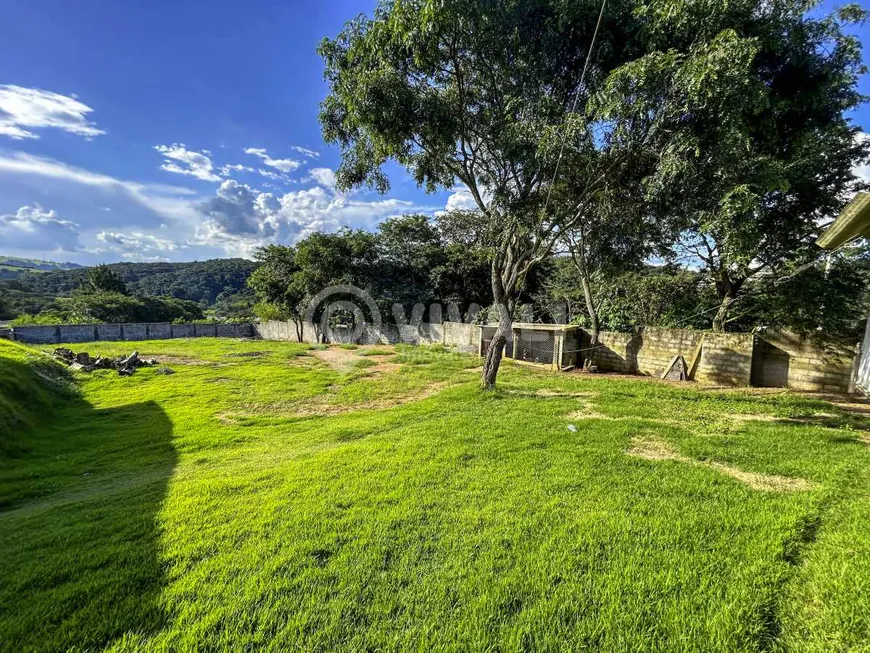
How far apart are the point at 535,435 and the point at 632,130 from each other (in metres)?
4.93

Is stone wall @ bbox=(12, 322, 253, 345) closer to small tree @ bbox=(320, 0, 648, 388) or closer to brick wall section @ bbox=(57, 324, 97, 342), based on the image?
brick wall section @ bbox=(57, 324, 97, 342)

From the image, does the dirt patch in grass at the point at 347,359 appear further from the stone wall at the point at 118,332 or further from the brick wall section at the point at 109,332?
the brick wall section at the point at 109,332

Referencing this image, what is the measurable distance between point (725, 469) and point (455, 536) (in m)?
2.89

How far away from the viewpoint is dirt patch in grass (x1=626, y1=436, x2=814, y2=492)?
3.07m

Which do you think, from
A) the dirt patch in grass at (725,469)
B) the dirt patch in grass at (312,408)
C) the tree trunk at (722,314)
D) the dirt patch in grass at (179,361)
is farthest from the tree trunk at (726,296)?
the dirt patch in grass at (179,361)

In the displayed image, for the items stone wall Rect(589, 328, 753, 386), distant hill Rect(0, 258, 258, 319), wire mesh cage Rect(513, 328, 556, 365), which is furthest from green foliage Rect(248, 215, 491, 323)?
distant hill Rect(0, 258, 258, 319)

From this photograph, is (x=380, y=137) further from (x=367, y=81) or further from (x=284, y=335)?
(x=284, y=335)


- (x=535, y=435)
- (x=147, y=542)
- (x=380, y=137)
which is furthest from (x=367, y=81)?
(x=147, y=542)

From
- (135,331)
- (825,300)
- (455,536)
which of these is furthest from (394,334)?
(135,331)

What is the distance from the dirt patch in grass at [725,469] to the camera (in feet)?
10.1

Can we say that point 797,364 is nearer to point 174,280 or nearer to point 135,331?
point 135,331

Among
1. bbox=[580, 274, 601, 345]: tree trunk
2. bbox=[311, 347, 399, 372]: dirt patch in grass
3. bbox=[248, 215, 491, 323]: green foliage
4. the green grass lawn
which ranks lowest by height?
bbox=[311, 347, 399, 372]: dirt patch in grass

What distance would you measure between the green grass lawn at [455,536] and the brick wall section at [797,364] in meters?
2.21

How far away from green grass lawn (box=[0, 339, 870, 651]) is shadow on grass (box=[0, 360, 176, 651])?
0.05 feet
